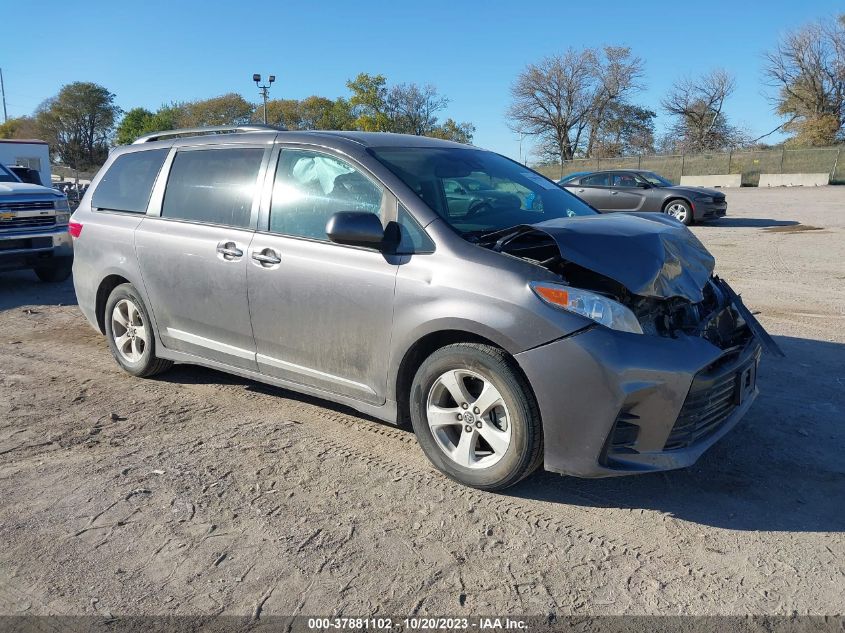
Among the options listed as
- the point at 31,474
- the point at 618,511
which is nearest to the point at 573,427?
the point at 618,511

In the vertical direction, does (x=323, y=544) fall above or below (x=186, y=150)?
below

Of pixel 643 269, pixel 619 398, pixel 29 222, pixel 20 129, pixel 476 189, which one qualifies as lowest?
pixel 619 398

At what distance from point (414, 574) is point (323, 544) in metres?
0.46

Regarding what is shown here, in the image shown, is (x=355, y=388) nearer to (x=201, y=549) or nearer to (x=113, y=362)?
(x=201, y=549)

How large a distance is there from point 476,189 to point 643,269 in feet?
4.34

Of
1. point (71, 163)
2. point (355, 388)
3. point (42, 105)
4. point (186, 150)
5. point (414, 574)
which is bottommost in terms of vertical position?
point (414, 574)

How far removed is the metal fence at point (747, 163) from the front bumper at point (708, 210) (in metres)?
23.9

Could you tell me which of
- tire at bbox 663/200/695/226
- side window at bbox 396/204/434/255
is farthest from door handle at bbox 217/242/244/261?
tire at bbox 663/200/695/226

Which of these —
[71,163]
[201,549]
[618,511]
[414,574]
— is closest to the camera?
[414,574]

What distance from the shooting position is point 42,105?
250ft

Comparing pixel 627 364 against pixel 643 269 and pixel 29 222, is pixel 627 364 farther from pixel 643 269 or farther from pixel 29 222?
pixel 29 222

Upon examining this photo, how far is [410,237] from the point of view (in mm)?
3746

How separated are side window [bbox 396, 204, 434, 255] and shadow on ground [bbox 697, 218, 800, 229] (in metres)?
16.4

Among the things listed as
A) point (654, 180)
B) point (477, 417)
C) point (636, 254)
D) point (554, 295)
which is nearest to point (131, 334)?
point (477, 417)
